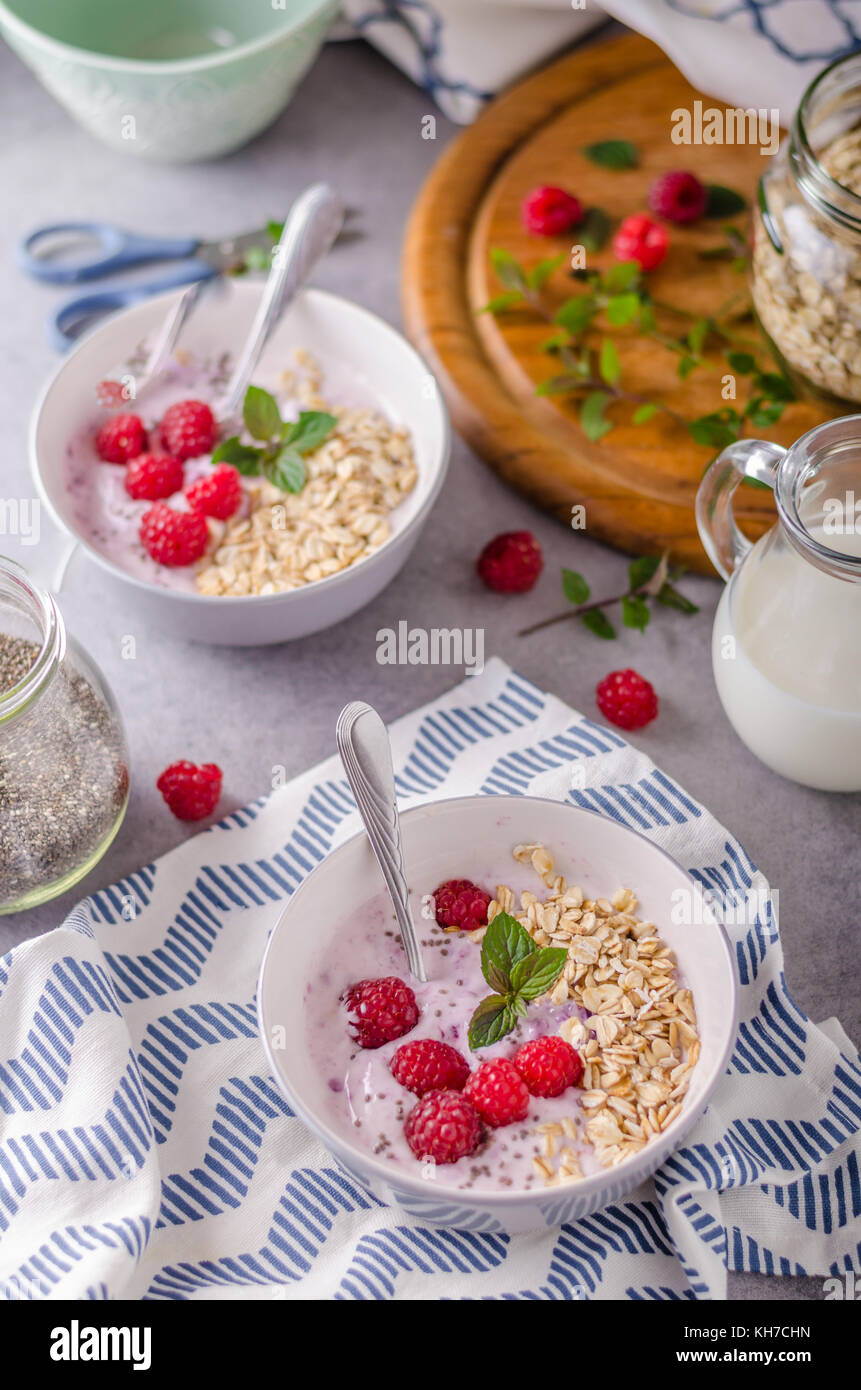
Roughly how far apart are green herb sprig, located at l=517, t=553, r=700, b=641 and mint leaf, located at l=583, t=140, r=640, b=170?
1.80ft

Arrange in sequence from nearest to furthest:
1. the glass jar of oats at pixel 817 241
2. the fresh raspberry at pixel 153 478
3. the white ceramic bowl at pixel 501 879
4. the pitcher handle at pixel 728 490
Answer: the white ceramic bowl at pixel 501 879
the pitcher handle at pixel 728 490
the glass jar of oats at pixel 817 241
the fresh raspberry at pixel 153 478

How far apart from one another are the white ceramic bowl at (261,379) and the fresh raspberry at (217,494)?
100 millimetres

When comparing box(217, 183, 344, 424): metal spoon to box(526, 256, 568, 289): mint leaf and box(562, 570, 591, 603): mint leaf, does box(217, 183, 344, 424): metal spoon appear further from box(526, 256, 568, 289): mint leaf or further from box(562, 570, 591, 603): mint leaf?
box(562, 570, 591, 603): mint leaf

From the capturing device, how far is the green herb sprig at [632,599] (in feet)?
4.04

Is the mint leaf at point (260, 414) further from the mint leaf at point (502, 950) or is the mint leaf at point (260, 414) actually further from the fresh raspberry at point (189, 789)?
the mint leaf at point (502, 950)

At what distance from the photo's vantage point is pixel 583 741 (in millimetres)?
1116

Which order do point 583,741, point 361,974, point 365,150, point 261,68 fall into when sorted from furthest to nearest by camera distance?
point 365,150 → point 261,68 → point 583,741 → point 361,974

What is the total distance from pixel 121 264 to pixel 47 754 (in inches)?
30.6

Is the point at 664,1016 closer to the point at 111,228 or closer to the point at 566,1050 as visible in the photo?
the point at 566,1050

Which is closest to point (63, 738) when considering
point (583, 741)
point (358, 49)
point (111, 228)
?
point (583, 741)

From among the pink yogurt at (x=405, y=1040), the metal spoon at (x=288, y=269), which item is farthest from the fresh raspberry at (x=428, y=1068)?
the metal spoon at (x=288, y=269)

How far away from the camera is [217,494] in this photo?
120cm

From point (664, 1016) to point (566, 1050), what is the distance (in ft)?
0.27

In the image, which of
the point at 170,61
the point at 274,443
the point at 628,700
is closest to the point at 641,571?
the point at 628,700
